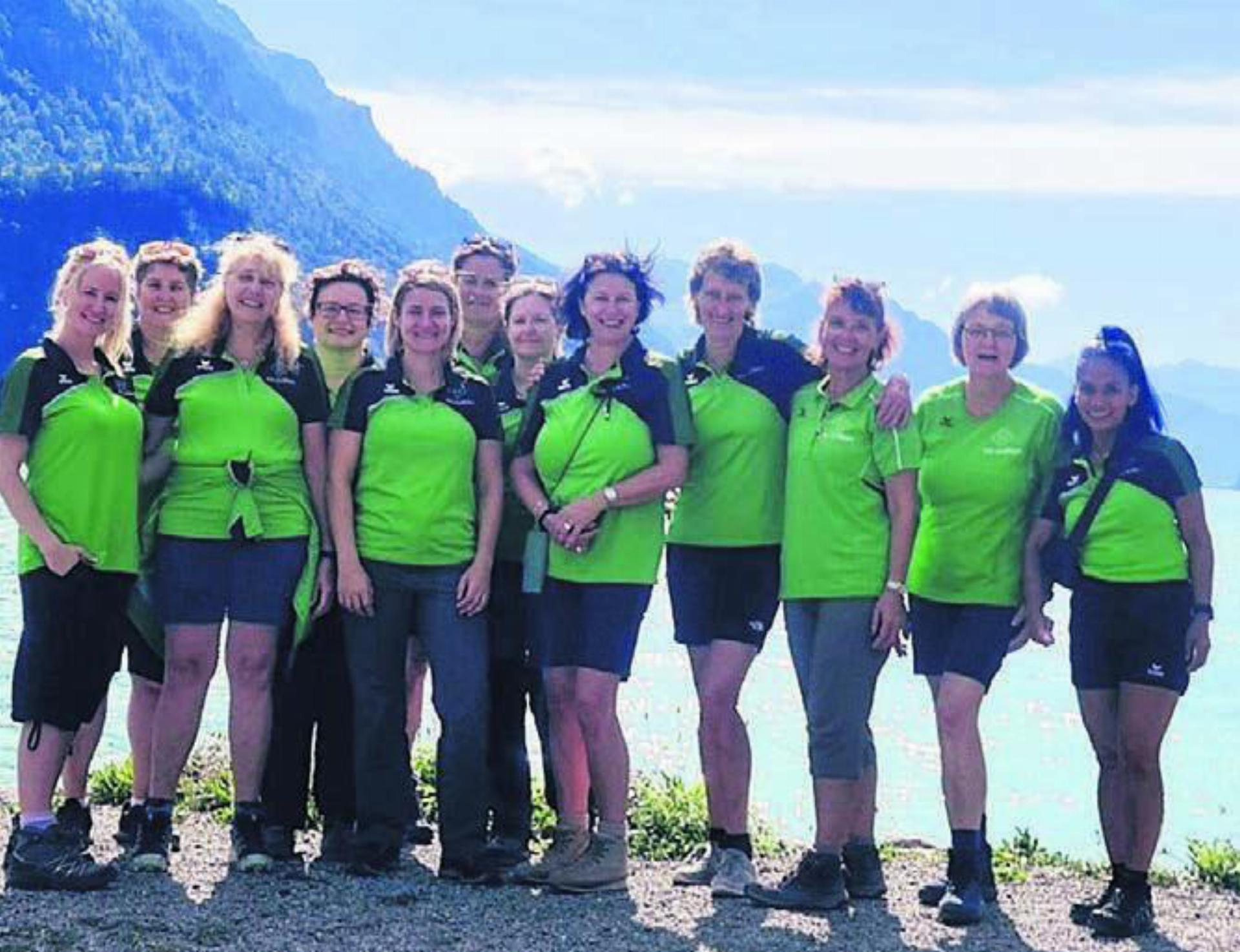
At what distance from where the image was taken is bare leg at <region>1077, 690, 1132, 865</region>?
26.1 ft

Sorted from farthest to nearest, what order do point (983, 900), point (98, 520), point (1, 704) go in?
point (1, 704) → point (983, 900) → point (98, 520)

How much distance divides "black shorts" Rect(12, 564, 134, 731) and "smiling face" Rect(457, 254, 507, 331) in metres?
2.36

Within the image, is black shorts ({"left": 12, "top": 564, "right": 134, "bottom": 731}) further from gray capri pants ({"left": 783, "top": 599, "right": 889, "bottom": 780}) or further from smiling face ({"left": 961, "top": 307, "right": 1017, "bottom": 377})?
smiling face ({"left": 961, "top": 307, "right": 1017, "bottom": 377})

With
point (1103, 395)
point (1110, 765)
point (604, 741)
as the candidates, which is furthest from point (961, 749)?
point (1103, 395)

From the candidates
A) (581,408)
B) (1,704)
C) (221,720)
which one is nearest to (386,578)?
(581,408)

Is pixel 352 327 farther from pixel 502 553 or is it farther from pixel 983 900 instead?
pixel 983 900

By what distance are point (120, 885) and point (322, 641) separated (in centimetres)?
148

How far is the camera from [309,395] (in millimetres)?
8078

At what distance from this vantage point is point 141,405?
8.00 metres

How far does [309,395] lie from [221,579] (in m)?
0.96

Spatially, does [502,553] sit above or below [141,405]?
below

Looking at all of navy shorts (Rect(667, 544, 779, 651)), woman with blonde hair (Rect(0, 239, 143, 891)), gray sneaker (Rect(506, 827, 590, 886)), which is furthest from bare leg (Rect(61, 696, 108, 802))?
navy shorts (Rect(667, 544, 779, 651))

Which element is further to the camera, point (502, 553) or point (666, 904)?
point (502, 553)

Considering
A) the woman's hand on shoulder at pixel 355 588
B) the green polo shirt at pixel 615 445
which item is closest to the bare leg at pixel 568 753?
the green polo shirt at pixel 615 445
